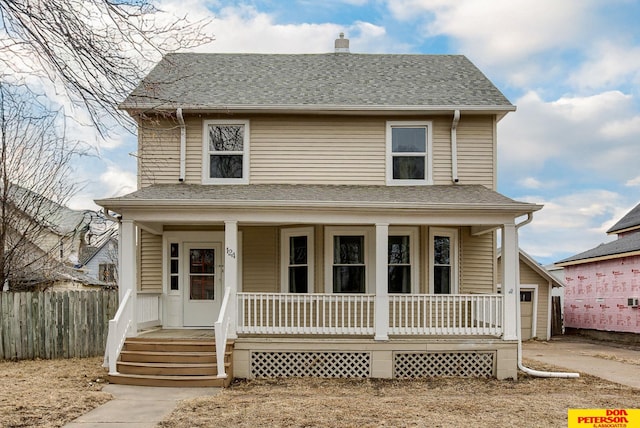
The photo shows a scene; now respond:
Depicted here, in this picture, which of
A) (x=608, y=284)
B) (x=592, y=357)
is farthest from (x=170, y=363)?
(x=608, y=284)

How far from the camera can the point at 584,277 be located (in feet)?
76.6

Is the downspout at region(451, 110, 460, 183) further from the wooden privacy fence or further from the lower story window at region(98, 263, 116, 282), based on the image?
the lower story window at region(98, 263, 116, 282)

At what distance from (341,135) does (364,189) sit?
1379mm

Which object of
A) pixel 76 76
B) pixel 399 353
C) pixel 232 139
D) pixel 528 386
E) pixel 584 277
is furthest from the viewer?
pixel 584 277

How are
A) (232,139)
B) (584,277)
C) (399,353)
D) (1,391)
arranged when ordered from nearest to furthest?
1. (1,391)
2. (399,353)
3. (232,139)
4. (584,277)

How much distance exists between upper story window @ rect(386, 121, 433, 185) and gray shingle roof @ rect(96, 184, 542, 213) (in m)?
0.37

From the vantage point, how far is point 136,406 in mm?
8219

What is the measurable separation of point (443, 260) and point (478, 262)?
3.13 ft

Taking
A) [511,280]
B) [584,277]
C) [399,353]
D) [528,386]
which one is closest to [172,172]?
[399,353]

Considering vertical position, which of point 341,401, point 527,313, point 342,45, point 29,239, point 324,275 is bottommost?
point 527,313

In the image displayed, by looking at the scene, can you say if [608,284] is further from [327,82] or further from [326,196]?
[326,196]

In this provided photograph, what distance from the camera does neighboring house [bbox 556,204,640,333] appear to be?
1945 cm

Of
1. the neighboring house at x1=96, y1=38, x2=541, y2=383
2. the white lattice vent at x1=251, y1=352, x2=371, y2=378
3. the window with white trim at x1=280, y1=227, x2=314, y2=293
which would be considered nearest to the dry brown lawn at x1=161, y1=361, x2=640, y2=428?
the white lattice vent at x1=251, y1=352, x2=371, y2=378

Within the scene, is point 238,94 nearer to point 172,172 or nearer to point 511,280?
point 172,172
